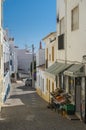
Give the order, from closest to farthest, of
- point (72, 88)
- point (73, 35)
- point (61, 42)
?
1. point (73, 35)
2. point (72, 88)
3. point (61, 42)

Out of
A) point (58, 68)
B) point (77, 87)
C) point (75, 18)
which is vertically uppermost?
point (75, 18)

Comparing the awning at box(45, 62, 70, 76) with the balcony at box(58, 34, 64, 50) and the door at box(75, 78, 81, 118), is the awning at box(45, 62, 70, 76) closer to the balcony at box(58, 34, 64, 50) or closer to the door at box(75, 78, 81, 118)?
the balcony at box(58, 34, 64, 50)

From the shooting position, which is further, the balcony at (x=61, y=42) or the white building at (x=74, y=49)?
the balcony at (x=61, y=42)

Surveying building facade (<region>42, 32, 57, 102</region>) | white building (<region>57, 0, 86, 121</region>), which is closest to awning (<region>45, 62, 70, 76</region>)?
white building (<region>57, 0, 86, 121</region>)

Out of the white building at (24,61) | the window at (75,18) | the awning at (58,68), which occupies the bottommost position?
the white building at (24,61)

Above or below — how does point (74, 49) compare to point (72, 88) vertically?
above

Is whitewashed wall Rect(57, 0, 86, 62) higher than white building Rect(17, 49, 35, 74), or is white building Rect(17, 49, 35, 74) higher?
whitewashed wall Rect(57, 0, 86, 62)

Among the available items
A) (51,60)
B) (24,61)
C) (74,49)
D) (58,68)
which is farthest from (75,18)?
(24,61)

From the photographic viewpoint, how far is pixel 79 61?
16.9m

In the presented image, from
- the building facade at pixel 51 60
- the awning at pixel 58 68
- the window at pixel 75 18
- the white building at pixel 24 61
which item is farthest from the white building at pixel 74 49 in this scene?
the white building at pixel 24 61

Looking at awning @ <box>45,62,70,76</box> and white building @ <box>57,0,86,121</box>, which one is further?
awning @ <box>45,62,70,76</box>

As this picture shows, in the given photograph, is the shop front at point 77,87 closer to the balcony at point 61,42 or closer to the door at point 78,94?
the door at point 78,94

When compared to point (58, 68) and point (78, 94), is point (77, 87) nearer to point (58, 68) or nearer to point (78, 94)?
point (78, 94)

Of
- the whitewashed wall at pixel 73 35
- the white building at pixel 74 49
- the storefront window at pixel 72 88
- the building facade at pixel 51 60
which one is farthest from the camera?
the building facade at pixel 51 60
